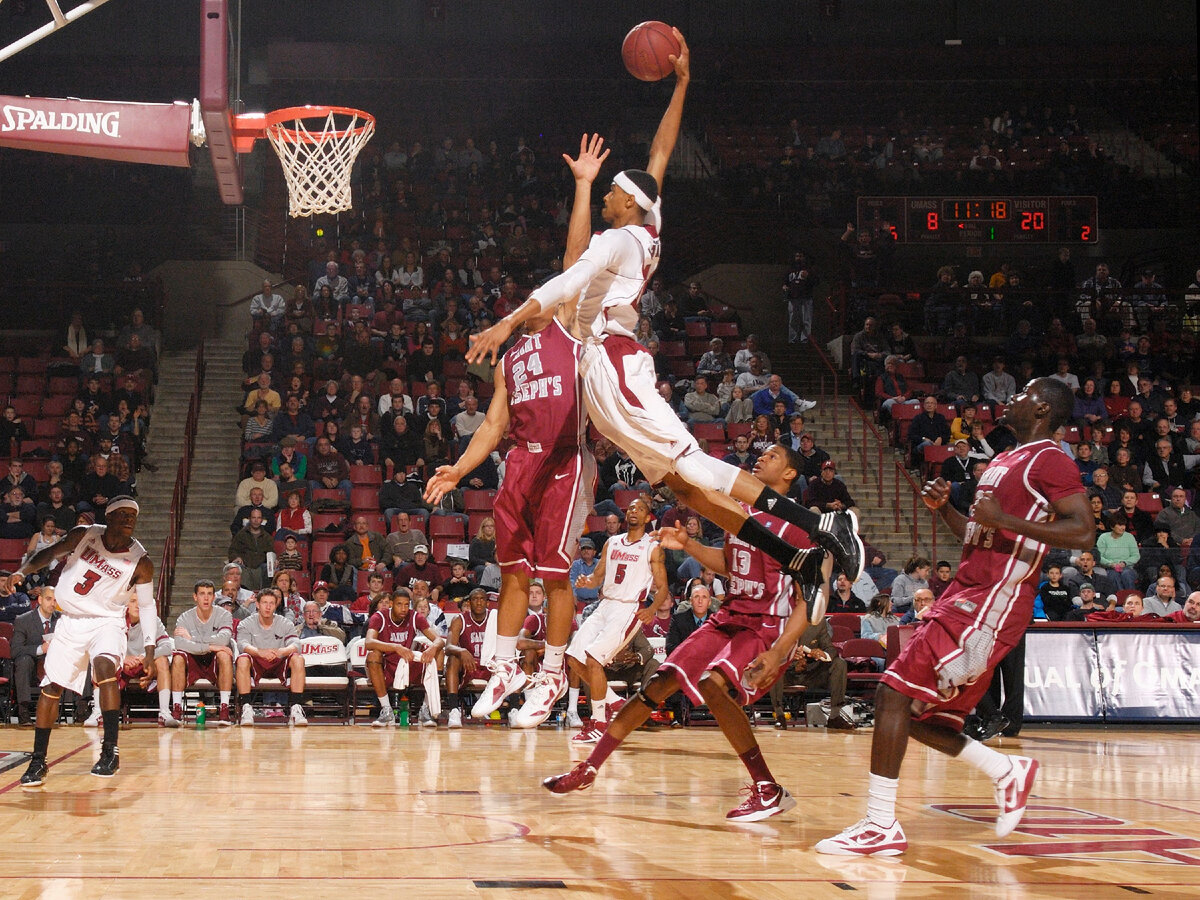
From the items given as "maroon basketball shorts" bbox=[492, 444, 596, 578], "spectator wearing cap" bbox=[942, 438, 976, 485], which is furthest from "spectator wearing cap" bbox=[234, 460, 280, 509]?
"maroon basketball shorts" bbox=[492, 444, 596, 578]

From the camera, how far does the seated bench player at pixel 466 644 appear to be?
40.7 ft

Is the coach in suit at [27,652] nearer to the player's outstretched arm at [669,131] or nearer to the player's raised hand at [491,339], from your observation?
the player's outstretched arm at [669,131]

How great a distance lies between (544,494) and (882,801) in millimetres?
2307

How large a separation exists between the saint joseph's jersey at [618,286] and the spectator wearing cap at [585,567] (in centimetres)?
737

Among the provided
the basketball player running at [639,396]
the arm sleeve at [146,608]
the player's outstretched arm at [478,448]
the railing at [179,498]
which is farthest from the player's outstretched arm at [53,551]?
the railing at [179,498]

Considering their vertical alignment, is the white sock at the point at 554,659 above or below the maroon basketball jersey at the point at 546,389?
below

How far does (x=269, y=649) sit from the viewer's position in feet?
40.7

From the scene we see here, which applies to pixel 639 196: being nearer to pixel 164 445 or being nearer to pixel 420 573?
pixel 420 573

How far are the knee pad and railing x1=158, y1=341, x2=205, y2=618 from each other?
1031 centimetres

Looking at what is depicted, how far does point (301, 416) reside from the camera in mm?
16469

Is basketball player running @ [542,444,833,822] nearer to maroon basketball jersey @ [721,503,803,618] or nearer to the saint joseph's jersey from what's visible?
maroon basketball jersey @ [721,503,803,618]

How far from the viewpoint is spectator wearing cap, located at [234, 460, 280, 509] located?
15.2 m

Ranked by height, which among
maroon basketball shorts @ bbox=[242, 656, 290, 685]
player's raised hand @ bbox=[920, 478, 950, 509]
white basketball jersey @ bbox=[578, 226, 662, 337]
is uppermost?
white basketball jersey @ bbox=[578, 226, 662, 337]

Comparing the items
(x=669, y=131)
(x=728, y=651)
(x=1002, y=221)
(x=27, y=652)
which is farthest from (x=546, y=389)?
(x=1002, y=221)
